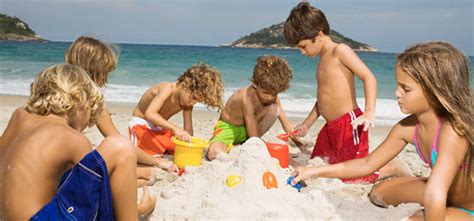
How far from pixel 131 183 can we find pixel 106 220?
16 cm

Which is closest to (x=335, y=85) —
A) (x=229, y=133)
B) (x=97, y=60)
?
(x=229, y=133)

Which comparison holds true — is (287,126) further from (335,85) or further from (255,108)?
(335,85)

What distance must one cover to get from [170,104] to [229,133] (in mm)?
550

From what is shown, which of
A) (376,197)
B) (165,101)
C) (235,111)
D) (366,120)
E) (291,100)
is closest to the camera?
(376,197)

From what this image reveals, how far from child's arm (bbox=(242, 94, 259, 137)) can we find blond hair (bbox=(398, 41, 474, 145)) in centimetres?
170

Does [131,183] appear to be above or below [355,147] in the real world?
above

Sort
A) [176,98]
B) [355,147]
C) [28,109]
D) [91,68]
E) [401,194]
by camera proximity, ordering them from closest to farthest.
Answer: [28,109] < [401,194] < [91,68] < [355,147] < [176,98]

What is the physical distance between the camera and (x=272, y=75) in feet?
11.8

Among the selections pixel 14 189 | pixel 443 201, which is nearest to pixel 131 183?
pixel 14 189

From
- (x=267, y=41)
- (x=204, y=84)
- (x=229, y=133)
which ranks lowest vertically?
(x=267, y=41)

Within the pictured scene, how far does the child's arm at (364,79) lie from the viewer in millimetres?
3168

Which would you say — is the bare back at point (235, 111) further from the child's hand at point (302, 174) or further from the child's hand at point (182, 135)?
the child's hand at point (302, 174)

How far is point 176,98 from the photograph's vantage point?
3.80m

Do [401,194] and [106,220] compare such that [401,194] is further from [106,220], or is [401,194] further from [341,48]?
[106,220]
